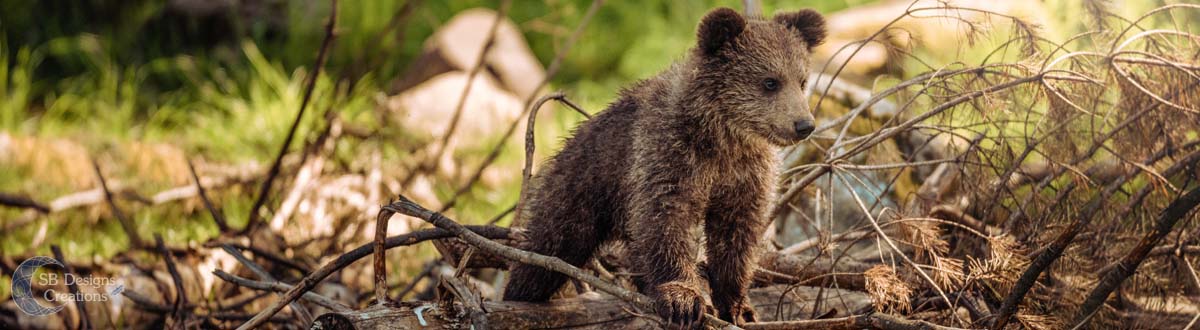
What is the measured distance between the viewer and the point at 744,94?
131 inches

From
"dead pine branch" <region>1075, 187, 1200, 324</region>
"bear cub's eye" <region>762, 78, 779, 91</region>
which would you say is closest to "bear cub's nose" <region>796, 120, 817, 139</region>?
"bear cub's eye" <region>762, 78, 779, 91</region>

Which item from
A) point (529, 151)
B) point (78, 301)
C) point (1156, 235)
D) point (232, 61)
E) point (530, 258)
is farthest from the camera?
point (232, 61)

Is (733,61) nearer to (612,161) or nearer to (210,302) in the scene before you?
(612,161)

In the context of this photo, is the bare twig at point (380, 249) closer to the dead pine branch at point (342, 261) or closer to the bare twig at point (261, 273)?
the dead pine branch at point (342, 261)

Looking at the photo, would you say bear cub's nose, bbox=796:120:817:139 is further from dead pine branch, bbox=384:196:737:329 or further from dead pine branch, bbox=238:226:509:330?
dead pine branch, bbox=238:226:509:330

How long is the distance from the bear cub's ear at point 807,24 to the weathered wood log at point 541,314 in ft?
2.73

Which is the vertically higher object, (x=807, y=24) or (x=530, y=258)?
(x=807, y=24)

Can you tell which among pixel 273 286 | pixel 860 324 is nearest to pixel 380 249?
pixel 273 286

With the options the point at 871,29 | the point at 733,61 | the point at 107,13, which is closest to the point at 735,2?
the point at 871,29

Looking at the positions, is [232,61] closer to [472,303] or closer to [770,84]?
[472,303]

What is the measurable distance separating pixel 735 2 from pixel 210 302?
5941 millimetres

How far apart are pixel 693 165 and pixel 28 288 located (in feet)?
10.1

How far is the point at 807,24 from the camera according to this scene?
356 centimetres

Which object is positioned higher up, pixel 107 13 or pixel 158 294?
pixel 107 13
